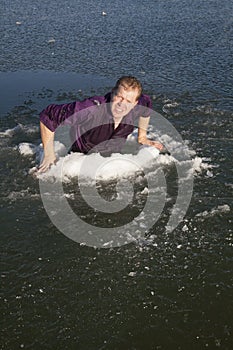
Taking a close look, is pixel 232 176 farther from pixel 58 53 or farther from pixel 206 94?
pixel 58 53

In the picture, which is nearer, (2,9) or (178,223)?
(178,223)

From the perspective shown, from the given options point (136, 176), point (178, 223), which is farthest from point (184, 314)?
point (136, 176)

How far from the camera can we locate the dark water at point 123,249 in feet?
7.92

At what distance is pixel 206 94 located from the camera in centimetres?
570

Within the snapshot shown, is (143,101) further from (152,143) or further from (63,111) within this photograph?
(63,111)

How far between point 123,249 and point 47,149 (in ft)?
4.62

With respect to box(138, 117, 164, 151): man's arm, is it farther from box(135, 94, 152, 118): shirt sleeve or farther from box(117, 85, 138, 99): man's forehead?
box(117, 85, 138, 99): man's forehead

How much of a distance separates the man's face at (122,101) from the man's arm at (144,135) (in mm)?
548

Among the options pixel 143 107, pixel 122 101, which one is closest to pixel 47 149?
pixel 122 101

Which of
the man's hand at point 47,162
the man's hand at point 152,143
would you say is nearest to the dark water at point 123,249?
the man's hand at point 47,162

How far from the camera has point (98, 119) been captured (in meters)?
3.90

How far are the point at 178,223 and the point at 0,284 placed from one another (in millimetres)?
1429

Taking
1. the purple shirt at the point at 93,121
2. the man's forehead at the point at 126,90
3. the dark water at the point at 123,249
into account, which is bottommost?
the dark water at the point at 123,249

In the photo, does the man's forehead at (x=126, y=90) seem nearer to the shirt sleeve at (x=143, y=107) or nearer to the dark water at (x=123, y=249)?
the shirt sleeve at (x=143, y=107)
